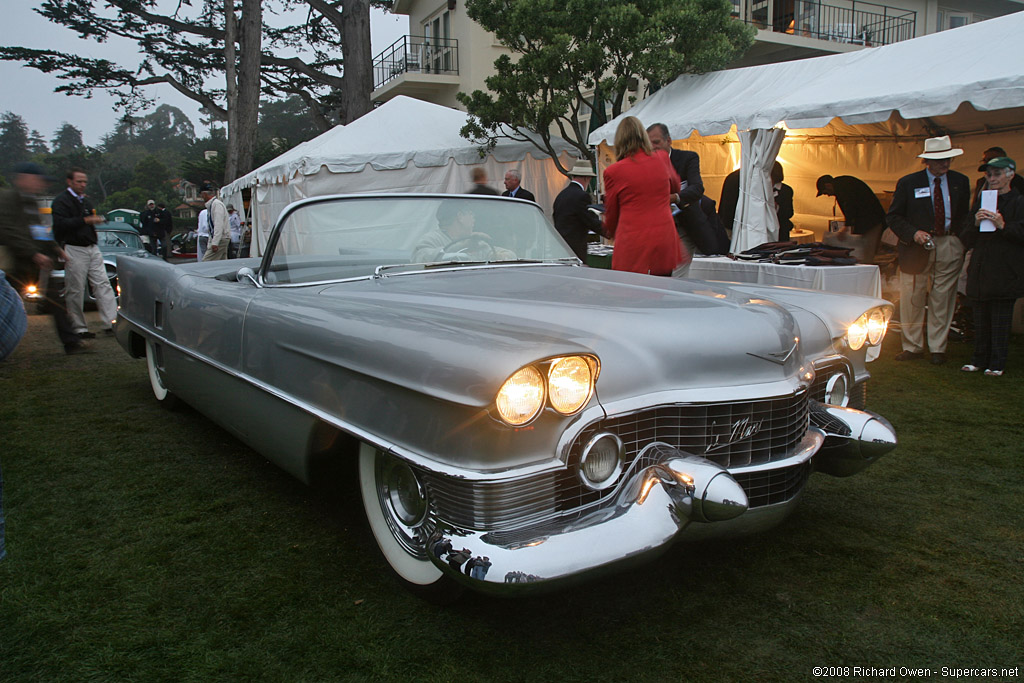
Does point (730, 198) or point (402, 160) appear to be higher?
point (402, 160)

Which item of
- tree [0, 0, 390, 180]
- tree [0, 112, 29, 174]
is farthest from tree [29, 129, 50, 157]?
tree [0, 0, 390, 180]

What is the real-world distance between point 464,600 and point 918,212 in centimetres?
511

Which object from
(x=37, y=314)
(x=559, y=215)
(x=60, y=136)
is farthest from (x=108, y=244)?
(x=60, y=136)

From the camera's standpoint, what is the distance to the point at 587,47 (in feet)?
35.5

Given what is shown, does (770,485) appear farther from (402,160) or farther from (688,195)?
(402,160)

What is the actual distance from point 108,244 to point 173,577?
35.9ft

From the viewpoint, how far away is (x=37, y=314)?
9641 millimetres

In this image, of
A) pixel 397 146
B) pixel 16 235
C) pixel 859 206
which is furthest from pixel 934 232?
pixel 397 146

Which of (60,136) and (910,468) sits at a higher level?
(60,136)

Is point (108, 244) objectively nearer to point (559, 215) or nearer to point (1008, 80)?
point (559, 215)

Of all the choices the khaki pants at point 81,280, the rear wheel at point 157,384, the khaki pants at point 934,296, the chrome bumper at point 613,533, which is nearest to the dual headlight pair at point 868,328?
the chrome bumper at point 613,533

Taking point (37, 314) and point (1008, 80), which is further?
point (37, 314)

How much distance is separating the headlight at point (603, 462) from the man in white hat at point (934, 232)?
15.4 ft

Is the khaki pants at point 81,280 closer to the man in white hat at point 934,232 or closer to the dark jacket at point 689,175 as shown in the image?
the dark jacket at point 689,175
